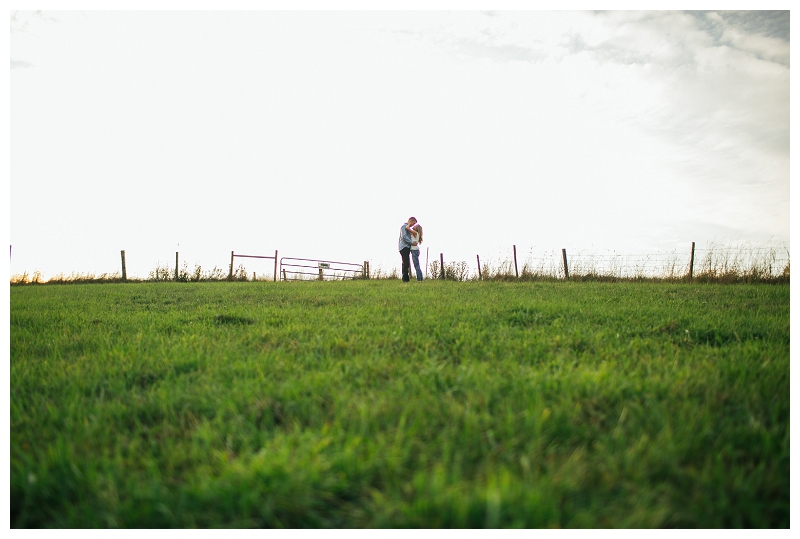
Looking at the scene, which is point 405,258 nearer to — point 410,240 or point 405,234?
point 410,240

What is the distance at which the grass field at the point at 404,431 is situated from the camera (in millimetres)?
1275

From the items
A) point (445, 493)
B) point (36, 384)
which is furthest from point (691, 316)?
point (36, 384)

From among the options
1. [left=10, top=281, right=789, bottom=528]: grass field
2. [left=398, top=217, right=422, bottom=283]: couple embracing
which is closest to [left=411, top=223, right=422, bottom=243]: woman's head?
[left=398, top=217, right=422, bottom=283]: couple embracing

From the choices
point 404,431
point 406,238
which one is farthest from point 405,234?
point 404,431

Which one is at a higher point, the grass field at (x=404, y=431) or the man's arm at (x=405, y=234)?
the man's arm at (x=405, y=234)

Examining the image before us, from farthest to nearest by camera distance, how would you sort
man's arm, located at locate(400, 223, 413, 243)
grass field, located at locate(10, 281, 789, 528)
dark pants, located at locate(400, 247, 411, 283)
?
dark pants, located at locate(400, 247, 411, 283) → man's arm, located at locate(400, 223, 413, 243) → grass field, located at locate(10, 281, 789, 528)

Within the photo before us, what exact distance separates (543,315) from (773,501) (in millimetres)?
3493

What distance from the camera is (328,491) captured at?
52.7 inches

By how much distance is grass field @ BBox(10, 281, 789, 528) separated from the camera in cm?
128

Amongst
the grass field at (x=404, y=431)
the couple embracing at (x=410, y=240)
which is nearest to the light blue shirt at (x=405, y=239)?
the couple embracing at (x=410, y=240)

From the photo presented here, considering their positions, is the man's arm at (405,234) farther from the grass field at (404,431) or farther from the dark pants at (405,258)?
the grass field at (404,431)

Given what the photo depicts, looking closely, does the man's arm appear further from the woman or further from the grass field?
the grass field

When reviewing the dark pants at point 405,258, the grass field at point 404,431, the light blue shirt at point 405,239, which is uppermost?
the light blue shirt at point 405,239

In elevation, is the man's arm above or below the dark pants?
above
